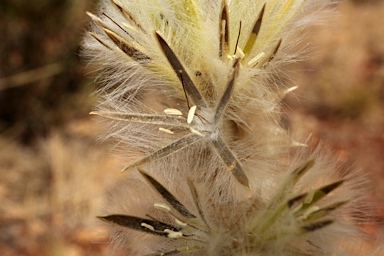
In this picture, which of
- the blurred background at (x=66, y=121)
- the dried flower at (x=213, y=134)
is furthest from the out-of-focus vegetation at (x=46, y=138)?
the dried flower at (x=213, y=134)

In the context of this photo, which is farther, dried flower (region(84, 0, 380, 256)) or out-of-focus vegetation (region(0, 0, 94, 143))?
out-of-focus vegetation (region(0, 0, 94, 143))

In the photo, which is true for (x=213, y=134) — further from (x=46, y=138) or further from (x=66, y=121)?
(x=66, y=121)

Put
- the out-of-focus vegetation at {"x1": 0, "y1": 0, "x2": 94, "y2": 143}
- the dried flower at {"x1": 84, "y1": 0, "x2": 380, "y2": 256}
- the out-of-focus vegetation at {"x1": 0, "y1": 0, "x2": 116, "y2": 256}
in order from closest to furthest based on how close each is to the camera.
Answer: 1. the dried flower at {"x1": 84, "y1": 0, "x2": 380, "y2": 256}
2. the out-of-focus vegetation at {"x1": 0, "y1": 0, "x2": 116, "y2": 256}
3. the out-of-focus vegetation at {"x1": 0, "y1": 0, "x2": 94, "y2": 143}

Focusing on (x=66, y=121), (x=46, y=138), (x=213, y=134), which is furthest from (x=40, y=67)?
(x=213, y=134)

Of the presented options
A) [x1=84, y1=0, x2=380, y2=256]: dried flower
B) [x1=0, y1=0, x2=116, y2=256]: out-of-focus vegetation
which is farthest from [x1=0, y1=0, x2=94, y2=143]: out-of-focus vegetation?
[x1=84, y1=0, x2=380, y2=256]: dried flower

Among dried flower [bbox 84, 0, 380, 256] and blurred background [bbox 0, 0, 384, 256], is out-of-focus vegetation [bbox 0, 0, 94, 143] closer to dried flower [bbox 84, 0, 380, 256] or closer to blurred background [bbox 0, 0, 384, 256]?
blurred background [bbox 0, 0, 384, 256]

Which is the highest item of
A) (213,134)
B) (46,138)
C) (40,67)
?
(40,67)

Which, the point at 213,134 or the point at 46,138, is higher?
the point at 213,134
